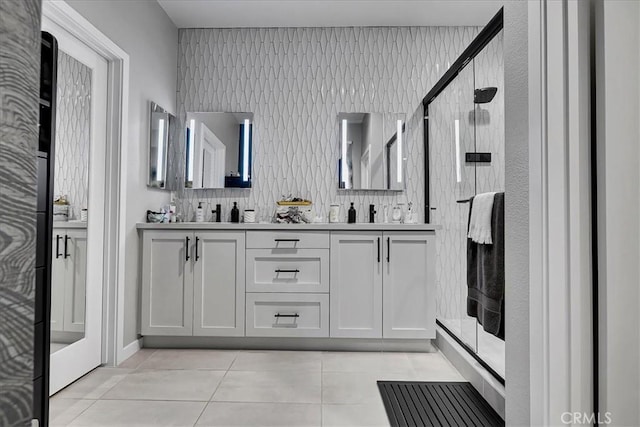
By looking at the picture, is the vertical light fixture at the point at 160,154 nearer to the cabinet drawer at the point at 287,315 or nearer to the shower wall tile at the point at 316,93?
the shower wall tile at the point at 316,93

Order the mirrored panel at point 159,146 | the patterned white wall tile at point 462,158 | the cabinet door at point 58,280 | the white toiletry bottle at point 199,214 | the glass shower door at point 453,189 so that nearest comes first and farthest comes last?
the cabinet door at point 58,280 → the patterned white wall tile at point 462,158 → the glass shower door at point 453,189 → the mirrored panel at point 159,146 → the white toiletry bottle at point 199,214

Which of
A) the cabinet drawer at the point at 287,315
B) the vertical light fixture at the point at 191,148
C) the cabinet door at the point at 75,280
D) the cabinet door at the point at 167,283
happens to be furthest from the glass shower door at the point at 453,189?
the cabinet door at the point at 75,280

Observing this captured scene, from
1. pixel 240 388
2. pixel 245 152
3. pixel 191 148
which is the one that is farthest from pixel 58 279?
pixel 245 152

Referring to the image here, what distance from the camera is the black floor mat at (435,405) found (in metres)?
1.80

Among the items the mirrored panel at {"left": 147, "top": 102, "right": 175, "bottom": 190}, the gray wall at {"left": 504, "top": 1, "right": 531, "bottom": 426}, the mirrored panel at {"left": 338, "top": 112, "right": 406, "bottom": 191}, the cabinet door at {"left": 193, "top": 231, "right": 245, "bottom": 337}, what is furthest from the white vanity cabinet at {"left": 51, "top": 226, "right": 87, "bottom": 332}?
the gray wall at {"left": 504, "top": 1, "right": 531, "bottom": 426}

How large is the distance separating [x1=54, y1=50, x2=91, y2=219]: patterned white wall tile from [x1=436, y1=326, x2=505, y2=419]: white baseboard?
2416mm

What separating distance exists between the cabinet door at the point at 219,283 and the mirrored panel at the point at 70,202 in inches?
28.7

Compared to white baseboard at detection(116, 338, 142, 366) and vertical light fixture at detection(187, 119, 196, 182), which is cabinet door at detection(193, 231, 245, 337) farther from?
vertical light fixture at detection(187, 119, 196, 182)

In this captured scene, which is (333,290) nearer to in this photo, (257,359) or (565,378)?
(257,359)

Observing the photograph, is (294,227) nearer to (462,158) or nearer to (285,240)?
(285,240)

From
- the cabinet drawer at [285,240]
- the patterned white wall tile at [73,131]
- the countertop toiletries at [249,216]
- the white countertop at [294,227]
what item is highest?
the patterned white wall tile at [73,131]

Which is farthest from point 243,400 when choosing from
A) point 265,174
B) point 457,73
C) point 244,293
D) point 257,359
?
point 457,73

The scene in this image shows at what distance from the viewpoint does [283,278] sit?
281 cm

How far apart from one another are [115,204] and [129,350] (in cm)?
100
